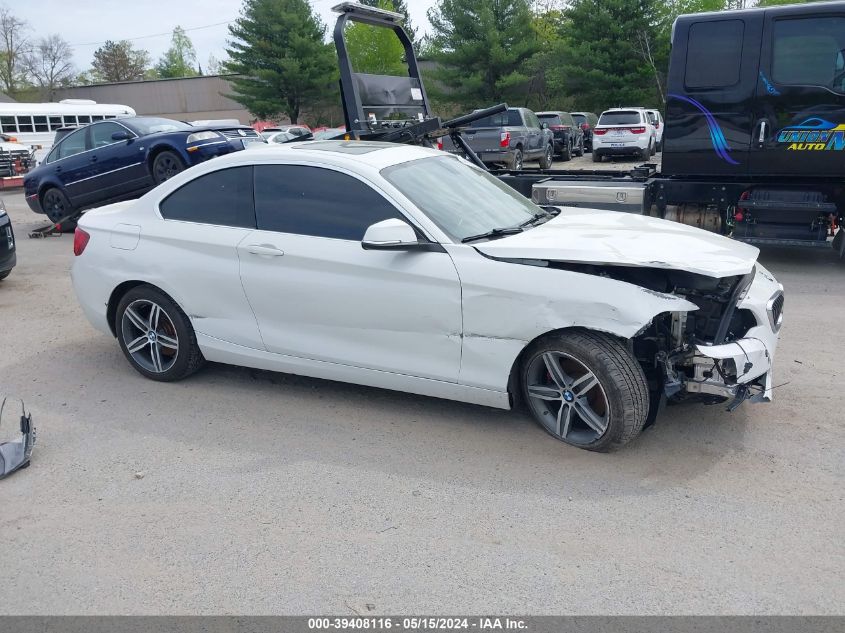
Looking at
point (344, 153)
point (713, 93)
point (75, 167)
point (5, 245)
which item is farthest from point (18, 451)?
point (75, 167)

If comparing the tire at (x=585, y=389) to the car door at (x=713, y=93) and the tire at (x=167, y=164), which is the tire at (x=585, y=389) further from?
the tire at (x=167, y=164)

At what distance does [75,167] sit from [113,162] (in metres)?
0.96

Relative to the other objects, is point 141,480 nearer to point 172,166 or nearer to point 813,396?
point 813,396

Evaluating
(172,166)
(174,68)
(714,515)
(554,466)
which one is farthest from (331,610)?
(174,68)

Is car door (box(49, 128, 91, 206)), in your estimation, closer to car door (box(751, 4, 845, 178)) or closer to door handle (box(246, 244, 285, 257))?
door handle (box(246, 244, 285, 257))

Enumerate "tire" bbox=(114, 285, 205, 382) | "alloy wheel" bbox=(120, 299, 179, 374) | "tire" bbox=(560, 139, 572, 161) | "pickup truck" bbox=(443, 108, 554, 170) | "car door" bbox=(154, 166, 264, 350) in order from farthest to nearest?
"tire" bbox=(560, 139, 572, 161), "pickup truck" bbox=(443, 108, 554, 170), "alloy wheel" bbox=(120, 299, 179, 374), "tire" bbox=(114, 285, 205, 382), "car door" bbox=(154, 166, 264, 350)

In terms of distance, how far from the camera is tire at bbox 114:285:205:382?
521cm

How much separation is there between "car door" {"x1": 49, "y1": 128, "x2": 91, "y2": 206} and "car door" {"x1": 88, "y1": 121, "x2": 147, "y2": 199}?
167 millimetres

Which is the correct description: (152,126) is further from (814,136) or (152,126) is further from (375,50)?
(375,50)

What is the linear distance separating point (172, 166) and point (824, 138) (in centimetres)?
962

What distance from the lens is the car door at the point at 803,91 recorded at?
788 cm

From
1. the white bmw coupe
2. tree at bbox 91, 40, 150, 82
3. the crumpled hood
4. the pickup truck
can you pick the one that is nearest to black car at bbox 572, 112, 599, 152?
the pickup truck

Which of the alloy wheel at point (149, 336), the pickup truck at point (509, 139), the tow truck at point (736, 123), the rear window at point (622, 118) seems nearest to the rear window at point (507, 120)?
the pickup truck at point (509, 139)

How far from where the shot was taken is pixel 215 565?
325 centimetres
